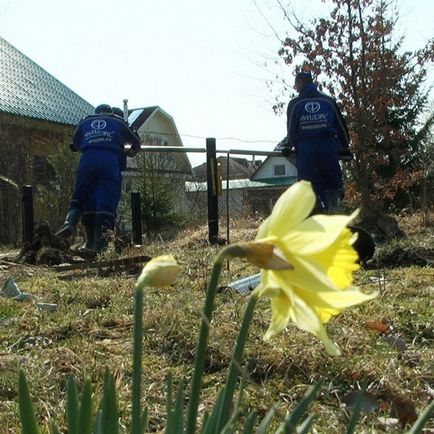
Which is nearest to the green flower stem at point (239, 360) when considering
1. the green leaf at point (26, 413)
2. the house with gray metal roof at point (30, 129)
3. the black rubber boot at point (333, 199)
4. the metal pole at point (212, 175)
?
the green leaf at point (26, 413)

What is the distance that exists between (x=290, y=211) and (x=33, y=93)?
26.6 m

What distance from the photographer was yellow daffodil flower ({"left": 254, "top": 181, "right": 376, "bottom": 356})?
744mm

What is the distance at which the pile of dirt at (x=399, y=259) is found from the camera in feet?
18.1

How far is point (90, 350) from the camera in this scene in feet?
9.00

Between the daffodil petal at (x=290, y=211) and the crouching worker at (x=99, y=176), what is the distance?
6787 mm

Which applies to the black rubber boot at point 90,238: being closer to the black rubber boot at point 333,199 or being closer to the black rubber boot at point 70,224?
the black rubber boot at point 70,224

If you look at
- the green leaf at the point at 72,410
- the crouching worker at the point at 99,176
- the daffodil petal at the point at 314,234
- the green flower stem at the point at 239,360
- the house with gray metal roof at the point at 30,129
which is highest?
the house with gray metal roof at the point at 30,129

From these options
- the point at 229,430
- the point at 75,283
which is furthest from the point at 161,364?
the point at 75,283

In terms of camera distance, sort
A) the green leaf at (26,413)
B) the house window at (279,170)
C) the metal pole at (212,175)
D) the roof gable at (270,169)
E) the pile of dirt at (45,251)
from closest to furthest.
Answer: the green leaf at (26,413) < the pile of dirt at (45,251) < the metal pole at (212,175) < the roof gable at (270,169) < the house window at (279,170)

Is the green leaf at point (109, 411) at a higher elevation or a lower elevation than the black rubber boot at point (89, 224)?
lower

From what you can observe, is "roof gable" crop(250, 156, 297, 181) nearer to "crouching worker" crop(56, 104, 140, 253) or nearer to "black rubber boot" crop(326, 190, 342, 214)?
"black rubber boot" crop(326, 190, 342, 214)

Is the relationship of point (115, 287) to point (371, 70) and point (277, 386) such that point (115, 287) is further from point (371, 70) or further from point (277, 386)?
point (371, 70)

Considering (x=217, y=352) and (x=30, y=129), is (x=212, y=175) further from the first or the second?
(x=30, y=129)

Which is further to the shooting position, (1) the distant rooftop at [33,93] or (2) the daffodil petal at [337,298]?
(1) the distant rooftop at [33,93]
